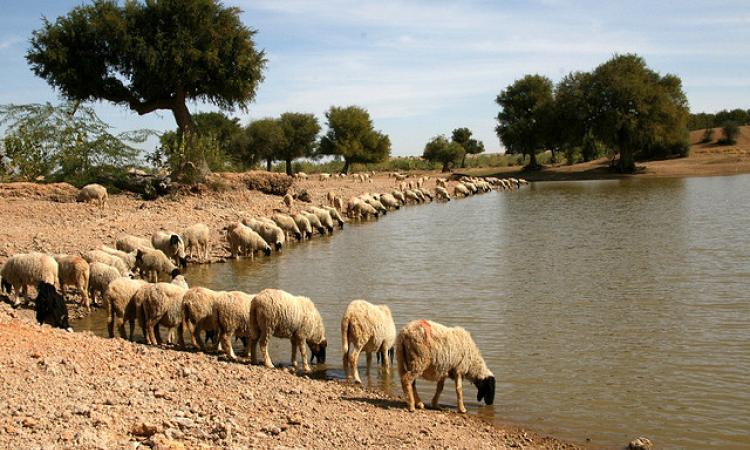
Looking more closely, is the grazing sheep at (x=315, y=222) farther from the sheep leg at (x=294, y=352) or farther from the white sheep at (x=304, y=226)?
the sheep leg at (x=294, y=352)

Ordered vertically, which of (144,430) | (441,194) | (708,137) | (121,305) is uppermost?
(708,137)

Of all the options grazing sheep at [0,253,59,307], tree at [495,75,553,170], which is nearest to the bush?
tree at [495,75,553,170]

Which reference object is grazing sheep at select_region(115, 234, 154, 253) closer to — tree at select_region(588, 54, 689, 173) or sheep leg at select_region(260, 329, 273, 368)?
sheep leg at select_region(260, 329, 273, 368)

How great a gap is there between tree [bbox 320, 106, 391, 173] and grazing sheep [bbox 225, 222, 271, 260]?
47765 mm

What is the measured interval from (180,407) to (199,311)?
3.50 meters

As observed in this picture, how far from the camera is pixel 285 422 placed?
677 centimetres

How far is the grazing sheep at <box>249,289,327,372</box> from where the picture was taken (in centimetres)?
930

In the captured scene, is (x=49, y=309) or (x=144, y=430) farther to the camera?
(x=49, y=309)

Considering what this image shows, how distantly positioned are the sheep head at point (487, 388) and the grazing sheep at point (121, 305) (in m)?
5.35

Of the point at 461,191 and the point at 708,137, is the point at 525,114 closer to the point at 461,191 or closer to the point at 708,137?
the point at 708,137

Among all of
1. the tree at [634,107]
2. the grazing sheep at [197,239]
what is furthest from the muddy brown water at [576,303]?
the tree at [634,107]

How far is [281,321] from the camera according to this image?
30.6 feet

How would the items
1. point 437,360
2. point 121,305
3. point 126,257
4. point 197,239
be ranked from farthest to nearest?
point 197,239
point 126,257
point 121,305
point 437,360

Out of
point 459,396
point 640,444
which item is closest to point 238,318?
point 459,396
